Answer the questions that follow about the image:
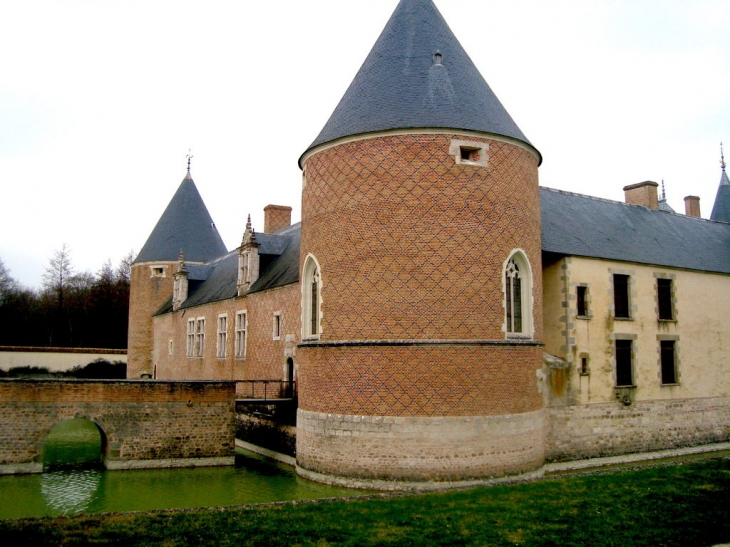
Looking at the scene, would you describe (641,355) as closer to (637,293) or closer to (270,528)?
(637,293)

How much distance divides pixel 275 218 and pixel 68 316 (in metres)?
31.2

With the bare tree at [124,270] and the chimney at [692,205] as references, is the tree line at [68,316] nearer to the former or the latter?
→ the bare tree at [124,270]

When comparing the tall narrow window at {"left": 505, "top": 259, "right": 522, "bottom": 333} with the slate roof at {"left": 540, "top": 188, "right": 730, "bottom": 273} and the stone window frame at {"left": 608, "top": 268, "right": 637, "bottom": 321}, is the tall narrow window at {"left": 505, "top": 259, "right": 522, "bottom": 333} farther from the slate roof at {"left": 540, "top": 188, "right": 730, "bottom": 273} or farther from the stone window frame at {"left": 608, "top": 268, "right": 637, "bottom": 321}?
the stone window frame at {"left": 608, "top": 268, "right": 637, "bottom": 321}

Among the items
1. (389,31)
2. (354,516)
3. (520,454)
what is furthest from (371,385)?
(389,31)

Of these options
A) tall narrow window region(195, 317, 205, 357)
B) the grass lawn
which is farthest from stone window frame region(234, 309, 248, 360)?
the grass lawn

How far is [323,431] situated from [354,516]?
4.60 meters

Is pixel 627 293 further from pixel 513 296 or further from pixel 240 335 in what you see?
pixel 240 335

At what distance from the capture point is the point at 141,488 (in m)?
13.5

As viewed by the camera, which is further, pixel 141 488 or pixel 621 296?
pixel 621 296

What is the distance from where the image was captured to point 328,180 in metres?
13.8

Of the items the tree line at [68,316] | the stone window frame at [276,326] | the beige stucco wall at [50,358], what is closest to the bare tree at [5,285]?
the tree line at [68,316]

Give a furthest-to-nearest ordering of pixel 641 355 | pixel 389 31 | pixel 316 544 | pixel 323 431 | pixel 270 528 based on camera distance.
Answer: pixel 641 355
pixel 389 31
pixel 323 431
pixel 270 528
pixel 316 544

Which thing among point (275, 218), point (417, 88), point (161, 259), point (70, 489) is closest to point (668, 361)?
point (417, 88)

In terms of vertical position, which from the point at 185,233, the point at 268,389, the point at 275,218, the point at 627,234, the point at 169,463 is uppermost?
the point at 185,233
